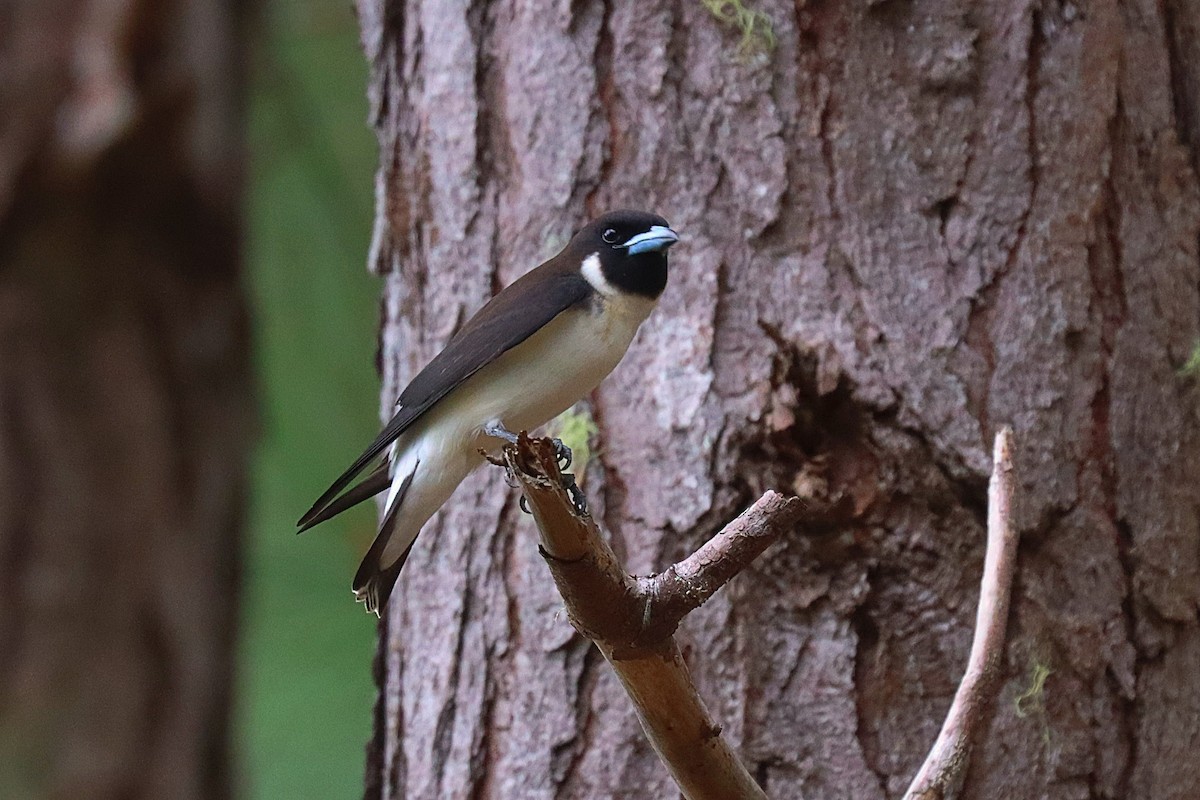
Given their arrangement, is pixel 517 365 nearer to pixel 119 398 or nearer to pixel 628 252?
pixel 628 252

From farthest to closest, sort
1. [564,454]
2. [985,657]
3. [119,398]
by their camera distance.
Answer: [119,398]
[564,454]
[985,657]

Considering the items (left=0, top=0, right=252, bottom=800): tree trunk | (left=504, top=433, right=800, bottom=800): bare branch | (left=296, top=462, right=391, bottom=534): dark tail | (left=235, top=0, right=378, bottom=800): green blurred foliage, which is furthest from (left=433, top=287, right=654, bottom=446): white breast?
(left=0, top=0, right=252, bottom=800): tree trunk

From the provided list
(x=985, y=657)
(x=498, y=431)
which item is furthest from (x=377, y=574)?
(x=985, y=657)

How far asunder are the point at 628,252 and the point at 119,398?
2697mm

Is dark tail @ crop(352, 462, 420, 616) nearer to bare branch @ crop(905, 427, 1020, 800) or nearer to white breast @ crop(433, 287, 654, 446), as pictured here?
white breast @ crop(433, 287, 654, 446)

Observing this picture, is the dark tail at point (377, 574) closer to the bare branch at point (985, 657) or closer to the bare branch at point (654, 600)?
the bare branch at point (654, 600)

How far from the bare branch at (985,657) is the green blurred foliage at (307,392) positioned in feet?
9.50

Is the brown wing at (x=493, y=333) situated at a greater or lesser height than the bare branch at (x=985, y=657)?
greater

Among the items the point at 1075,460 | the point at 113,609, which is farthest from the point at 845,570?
the point at 113,609

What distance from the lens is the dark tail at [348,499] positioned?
2.43 meters

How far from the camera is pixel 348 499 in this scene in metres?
2.56

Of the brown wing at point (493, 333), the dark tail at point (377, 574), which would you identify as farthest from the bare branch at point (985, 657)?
the dark tail at point (377, 574)

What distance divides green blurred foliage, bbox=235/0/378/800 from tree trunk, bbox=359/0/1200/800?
6.67 feet

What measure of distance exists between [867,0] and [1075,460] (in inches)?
40.2
